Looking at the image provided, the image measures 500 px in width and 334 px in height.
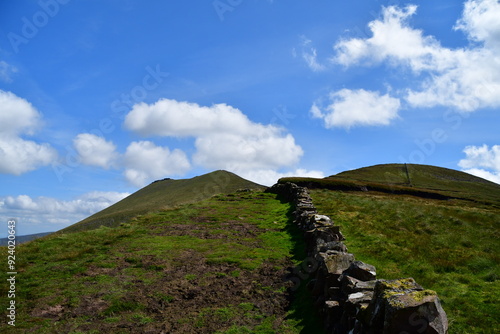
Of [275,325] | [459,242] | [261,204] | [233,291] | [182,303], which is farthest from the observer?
[261,204]

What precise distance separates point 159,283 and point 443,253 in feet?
→ 50.8

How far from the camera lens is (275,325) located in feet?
33.9

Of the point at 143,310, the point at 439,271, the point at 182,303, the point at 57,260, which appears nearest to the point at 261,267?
the point at 182,303

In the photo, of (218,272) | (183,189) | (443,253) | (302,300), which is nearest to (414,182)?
(183,189)

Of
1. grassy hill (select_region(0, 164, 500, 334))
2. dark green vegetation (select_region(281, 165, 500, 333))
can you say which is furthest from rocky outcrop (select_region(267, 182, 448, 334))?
dark green vegetation (select_region(281, 165, 500, 333))

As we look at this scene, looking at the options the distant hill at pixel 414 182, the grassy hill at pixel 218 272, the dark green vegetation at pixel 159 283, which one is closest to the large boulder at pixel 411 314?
the grassy hill at pixel 218 272

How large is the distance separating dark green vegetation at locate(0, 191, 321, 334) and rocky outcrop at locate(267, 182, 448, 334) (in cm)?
Answer: 95

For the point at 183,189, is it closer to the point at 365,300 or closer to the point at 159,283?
the point at 159,283

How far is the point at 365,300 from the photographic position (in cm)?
869

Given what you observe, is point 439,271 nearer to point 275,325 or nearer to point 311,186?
point 275,325

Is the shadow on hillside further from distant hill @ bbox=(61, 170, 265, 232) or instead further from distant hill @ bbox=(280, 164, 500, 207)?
distant hill @ bbox=(61, 170, 265, 232)

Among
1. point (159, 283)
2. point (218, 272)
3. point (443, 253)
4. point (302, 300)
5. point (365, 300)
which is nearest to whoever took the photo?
point (365, 300)

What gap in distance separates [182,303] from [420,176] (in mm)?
121923

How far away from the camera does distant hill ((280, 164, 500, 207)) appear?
6734 centimetres
